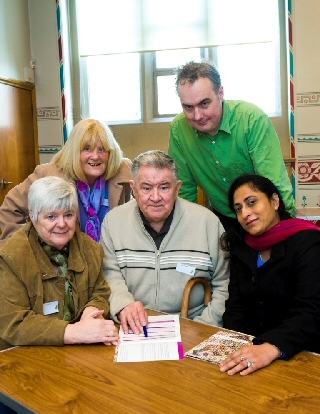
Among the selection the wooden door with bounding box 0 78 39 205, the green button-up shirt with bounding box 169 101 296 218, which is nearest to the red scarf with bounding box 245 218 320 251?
the green button-up shirt with bounding box 169 101 296 218

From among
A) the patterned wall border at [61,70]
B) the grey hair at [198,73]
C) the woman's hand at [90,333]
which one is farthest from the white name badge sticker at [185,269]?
the patterned wall border at [61,70]

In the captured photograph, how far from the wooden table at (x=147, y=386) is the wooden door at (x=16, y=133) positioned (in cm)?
371

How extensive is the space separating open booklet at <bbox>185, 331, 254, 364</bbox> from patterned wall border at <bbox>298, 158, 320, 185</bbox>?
360 centimetres

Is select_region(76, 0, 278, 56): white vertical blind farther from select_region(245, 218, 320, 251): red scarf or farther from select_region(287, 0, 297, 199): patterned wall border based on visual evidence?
select_region(245, 218, 320, 251): red scarf

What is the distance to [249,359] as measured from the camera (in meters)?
1.45

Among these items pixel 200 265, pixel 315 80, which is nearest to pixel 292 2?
pixel 315 80

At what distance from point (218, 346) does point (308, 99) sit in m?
3.85

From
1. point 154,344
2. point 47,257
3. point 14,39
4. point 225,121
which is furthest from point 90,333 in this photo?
point 14,39

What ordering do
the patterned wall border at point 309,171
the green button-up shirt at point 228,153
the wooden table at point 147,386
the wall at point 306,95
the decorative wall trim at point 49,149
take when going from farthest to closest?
the decorative wall trim at point 49,149, the patterned wall border at point 309,171, the wall at point 306,95, the green button-up shirt at point 228,153, the wooden table at point 147,386

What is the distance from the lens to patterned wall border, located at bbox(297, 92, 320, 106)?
192 inches

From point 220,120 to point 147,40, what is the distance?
11.2ft

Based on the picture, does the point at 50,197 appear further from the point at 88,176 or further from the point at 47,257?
the point at 88,176

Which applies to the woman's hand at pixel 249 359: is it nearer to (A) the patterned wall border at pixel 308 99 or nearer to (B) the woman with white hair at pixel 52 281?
(B) the woman with white hair at pixel 52 281

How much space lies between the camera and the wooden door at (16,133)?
5.08m
